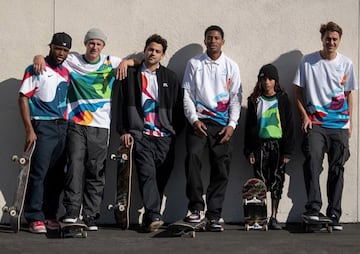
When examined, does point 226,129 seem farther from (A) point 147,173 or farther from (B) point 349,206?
(B) point 349,206

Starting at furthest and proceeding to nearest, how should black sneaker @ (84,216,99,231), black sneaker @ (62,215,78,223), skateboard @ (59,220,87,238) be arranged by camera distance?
1. black sneaker @ (84,216,99,231)
2. black sneaker @ (62,215,78,223)
3. skateboard @ (59,220,87,238)

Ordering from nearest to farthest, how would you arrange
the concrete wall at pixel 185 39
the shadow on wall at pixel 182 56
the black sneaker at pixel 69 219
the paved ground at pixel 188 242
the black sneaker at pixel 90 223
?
the paved ground at pixel 188 242
the black sneaker at pixel 69 219
the black sneaker at pixel 90 223
the concrete wall at pixel 185 39
the shadow on wall at pixel 182 56

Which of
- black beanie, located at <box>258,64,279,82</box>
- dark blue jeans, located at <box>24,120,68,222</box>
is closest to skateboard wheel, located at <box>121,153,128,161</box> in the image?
dark blue jeans, located at <box>24,120,68,222</box>

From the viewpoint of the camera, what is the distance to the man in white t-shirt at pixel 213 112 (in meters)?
8.19

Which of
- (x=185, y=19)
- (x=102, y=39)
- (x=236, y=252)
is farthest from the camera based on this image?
(x=185, y=19)

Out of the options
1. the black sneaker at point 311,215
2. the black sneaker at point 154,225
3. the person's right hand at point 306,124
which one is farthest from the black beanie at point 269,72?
the black sneaker at point 154,225

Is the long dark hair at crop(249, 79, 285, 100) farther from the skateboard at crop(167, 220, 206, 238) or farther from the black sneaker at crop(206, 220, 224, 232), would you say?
the skateboard at crop(167, 220, 206, 238)

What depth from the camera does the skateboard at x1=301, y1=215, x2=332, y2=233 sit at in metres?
8.12

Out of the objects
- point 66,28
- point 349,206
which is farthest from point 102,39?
point 349,206

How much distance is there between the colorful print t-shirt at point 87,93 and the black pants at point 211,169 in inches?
41.5

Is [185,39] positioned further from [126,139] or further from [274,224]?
[274,224]

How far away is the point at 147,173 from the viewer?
8.11m

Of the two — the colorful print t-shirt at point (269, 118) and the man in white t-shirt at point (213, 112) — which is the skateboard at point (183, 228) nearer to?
the man in white t-shirt at point (213, 112)

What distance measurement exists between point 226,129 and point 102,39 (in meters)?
1.75
